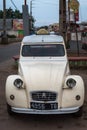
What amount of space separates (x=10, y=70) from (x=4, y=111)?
7823 millimetres

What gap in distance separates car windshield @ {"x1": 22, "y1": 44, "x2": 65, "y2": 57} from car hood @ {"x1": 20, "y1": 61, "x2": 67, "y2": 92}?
0.81 metres

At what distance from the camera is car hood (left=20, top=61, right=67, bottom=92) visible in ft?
30.8

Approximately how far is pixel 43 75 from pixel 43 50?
194 cm

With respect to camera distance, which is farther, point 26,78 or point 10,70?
point 10,70

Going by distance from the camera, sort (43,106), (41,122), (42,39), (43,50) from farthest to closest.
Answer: (42,39) < (43,50) < (41,122) < (43,106)

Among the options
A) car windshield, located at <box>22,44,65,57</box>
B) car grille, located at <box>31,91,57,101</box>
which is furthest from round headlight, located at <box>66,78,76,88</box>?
car windshield, located at <box>22,44,65,57</box>

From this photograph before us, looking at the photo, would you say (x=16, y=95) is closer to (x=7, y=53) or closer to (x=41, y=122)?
(x=41, y=122)

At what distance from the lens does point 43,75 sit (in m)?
9.73

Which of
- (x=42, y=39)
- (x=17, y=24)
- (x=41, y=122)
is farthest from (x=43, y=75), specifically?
(x=17, y=24)

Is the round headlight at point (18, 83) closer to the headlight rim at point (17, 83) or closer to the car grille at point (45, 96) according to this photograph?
the headlight rim at point (17, 83)

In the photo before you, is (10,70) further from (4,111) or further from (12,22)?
(12,22)

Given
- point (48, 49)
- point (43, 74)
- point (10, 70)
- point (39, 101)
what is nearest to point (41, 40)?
point (48, 49)

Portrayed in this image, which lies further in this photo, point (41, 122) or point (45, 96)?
point (41, 122)

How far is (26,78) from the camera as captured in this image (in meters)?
9.70
